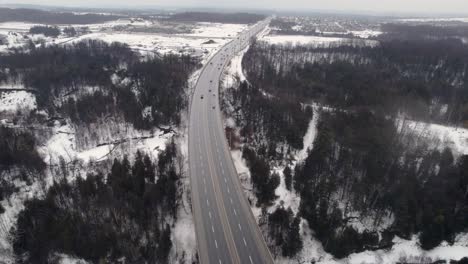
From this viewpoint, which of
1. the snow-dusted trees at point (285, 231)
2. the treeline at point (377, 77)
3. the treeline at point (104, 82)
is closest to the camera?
the snow-dusted trees at point (285, 231)

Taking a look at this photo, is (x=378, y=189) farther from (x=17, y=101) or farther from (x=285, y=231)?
(x=17, y=101)

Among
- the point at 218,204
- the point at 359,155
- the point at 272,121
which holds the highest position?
the point at 272,121

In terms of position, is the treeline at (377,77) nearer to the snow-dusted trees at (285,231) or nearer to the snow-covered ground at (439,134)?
the snow-covered ground at (439,134)

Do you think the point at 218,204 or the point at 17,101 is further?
the point at 17,101

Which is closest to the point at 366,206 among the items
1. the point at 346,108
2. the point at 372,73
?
the point at 346,108

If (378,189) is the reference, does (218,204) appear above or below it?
above

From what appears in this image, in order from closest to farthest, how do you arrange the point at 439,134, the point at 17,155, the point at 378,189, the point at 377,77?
the point at 378,189
the point at 17,155
the point at 439,134
the point at 377,77

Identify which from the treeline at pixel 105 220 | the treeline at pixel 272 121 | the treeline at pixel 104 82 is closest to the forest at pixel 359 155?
the treeline at pixel 272 121

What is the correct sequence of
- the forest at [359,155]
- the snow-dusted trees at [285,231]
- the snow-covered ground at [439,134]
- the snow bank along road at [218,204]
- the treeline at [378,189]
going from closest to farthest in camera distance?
the snow bank along road at [218,204] < the snow-dusted trees at [285,231] < the treeline at [378,189] < the forest at [359,155] < the snow-covered ground at [439,134]

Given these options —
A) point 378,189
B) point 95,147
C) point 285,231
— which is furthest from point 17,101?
point 378,189
